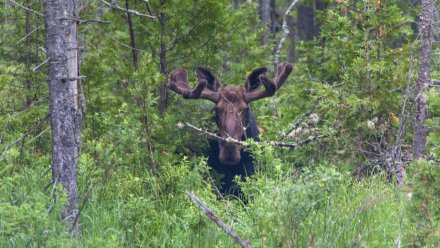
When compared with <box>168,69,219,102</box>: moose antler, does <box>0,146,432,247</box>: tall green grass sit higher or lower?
lower

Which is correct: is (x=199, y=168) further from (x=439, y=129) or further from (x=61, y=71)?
(x=439, y=129)

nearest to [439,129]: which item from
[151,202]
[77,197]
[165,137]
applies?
[151,202]

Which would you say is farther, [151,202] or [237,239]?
[151,202]

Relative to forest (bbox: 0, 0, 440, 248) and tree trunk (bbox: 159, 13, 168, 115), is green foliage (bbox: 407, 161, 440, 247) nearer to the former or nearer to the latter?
forest (bbox: 0, 0, 440, 248)

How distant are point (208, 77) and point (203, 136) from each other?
2.77 feet

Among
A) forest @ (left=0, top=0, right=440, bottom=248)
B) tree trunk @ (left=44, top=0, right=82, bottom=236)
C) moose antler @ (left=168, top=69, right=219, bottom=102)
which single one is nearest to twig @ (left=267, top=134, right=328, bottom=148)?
forest @ (left=0, top=0, right=440, bottom=248)

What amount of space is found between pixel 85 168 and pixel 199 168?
1073 mm

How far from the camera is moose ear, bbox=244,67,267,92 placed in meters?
11.7

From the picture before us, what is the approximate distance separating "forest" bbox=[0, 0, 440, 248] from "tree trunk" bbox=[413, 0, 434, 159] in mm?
17

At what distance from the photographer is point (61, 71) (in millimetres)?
7516

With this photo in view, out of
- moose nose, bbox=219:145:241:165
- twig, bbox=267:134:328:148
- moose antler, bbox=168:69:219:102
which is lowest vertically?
moose nose, bbox=219:145:241:165

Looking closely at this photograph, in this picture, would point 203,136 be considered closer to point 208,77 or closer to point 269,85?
point 208,77

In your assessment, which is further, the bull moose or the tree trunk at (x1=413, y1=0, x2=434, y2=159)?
the bull moose

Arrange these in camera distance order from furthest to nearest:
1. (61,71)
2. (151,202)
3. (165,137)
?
(165,137)
(151,202)
(61,71)
